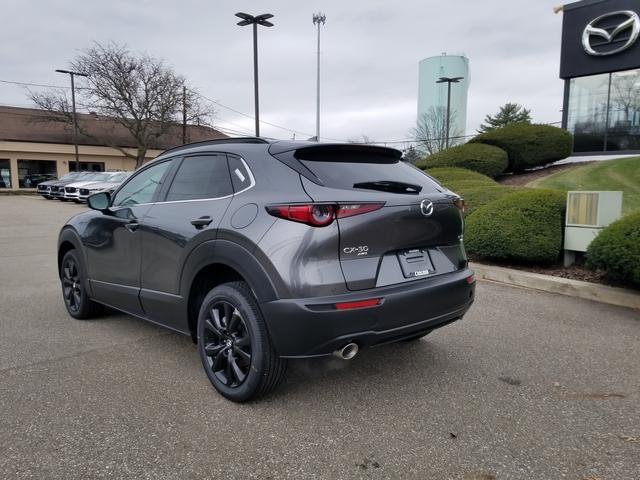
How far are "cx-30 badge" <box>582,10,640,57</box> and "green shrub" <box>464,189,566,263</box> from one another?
1469cm

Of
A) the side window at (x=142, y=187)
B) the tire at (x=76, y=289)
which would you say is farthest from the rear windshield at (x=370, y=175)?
the tire at (x=76, y=289)

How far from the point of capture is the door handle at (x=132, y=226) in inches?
152

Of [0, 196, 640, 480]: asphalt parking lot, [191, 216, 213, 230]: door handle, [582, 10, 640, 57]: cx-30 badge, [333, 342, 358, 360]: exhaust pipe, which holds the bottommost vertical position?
[0, 196, 640, 480]: asphalt parking lot

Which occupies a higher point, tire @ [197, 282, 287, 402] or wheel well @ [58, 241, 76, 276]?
wheel well @ [58, 241, 76, 276]

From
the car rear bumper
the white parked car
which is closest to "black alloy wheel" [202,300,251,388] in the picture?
the car rear bumper

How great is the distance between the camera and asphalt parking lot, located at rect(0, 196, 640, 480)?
2.42 m

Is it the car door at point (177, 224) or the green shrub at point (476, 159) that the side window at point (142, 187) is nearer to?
the car door at point (177, 224)

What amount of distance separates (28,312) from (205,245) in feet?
10.5

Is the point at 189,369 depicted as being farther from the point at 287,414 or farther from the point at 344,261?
the point at 344,261

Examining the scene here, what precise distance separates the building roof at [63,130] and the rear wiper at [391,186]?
35.4 meters

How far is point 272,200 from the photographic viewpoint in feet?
9.29

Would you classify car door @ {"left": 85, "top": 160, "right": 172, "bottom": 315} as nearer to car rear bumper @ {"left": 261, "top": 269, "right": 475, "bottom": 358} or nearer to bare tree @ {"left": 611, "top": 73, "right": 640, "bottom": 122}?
car rear bumper @ {"left": 261, "top": 269, "right": 475, "bottom": 358}

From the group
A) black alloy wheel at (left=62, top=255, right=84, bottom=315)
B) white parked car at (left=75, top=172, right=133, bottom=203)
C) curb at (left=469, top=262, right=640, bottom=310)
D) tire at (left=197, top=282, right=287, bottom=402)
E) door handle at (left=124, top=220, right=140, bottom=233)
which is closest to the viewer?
tire at (left=197, top=282, right=287, bottom=402)

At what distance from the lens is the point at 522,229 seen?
6.45 m
